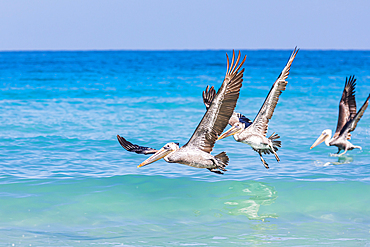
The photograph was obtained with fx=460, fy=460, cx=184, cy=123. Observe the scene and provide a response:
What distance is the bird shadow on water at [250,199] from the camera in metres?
8.52

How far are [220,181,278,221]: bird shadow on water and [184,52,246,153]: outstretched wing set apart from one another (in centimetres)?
226

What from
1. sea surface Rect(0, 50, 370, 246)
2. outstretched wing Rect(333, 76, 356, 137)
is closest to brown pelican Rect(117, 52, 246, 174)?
sea surface Rect(0, 50, 370, 246)

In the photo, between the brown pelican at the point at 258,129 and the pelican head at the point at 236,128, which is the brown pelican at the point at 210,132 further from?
the brown pelican at the point at 258,129

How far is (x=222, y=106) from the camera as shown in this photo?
6562mm

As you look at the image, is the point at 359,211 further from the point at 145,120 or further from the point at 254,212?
the point at 145,120

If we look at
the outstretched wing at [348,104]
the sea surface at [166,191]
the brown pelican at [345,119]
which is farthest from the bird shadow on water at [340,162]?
the outstretched wing at [348,104]

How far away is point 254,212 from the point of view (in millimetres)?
8578

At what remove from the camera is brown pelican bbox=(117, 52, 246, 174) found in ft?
21.5

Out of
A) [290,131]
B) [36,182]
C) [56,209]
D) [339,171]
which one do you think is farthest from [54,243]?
[290,131]

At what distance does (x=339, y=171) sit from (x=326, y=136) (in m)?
1.89

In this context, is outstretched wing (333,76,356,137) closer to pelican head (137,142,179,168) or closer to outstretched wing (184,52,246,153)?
outstretched wing (184,52,246,153)

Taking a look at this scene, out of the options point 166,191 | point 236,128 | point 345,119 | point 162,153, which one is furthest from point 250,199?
point 345,119

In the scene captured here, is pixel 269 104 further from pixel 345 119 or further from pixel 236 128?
pixel 345 119

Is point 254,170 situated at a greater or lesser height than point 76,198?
greater
